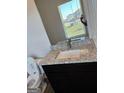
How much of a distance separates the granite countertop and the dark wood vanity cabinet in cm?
6

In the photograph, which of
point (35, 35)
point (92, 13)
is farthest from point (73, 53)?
point (35, 35)

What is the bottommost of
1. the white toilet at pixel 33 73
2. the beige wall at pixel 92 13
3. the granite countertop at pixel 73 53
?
the white toilet at pixel 33 73

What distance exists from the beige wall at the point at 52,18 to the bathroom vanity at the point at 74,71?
19.0 inches

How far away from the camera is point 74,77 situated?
2.15m

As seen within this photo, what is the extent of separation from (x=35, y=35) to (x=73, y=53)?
0.87 m

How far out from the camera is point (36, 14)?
8.96 ft

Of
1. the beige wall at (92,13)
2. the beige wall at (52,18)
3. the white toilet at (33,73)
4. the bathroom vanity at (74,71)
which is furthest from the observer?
the beige wall at (52,18)

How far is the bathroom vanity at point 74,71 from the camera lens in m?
2.02

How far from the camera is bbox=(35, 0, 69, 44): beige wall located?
8.70ft

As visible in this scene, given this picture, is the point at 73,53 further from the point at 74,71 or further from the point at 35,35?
the point at 35,35

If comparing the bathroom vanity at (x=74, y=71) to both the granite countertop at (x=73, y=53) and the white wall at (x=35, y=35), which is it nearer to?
the granite countertop at (x=73, y=53)

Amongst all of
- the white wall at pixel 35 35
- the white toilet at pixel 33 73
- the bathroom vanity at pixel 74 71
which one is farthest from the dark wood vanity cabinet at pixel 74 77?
the white wall at pixel 35 35
